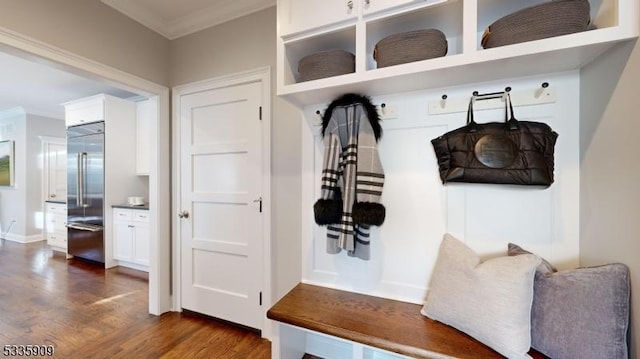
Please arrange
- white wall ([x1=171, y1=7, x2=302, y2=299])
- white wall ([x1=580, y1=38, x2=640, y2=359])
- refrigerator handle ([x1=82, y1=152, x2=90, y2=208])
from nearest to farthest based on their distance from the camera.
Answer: white wall ([x1=580, y1=38, x2=640, y2=359])
white wall ([x1=171, y1=7, x2=302, y2=299])
refrigerator handle ([x1=82, y1=152, x2=90, y2=208])

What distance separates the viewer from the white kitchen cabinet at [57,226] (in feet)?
13.6

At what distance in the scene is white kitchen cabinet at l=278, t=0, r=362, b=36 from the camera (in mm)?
1234

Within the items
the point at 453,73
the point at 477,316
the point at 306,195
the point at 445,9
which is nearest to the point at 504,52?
the point at 453,73

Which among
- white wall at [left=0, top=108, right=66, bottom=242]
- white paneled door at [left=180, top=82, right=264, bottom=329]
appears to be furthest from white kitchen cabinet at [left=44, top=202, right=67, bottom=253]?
white paneled door at [left=180, top=82, right=264, bottom=329]

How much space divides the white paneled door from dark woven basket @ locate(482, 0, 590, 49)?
4.93 feet

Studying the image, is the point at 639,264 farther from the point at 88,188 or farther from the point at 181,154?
the point at 88,188

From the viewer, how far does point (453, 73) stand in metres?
1.15

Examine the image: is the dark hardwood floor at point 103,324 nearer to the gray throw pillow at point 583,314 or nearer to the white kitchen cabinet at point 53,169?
the gray throw pillow at point 583,314

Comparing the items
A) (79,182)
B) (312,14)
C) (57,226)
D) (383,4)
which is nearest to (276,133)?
(312,14)

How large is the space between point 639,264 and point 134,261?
441cm

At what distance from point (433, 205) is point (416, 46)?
2.57 ft

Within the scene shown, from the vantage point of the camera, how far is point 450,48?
1.37 m

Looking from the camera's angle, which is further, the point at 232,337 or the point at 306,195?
the point at 232,337

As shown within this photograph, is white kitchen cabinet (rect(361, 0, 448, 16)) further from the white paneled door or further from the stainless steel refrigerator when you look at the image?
the stainless steel refrigerator
